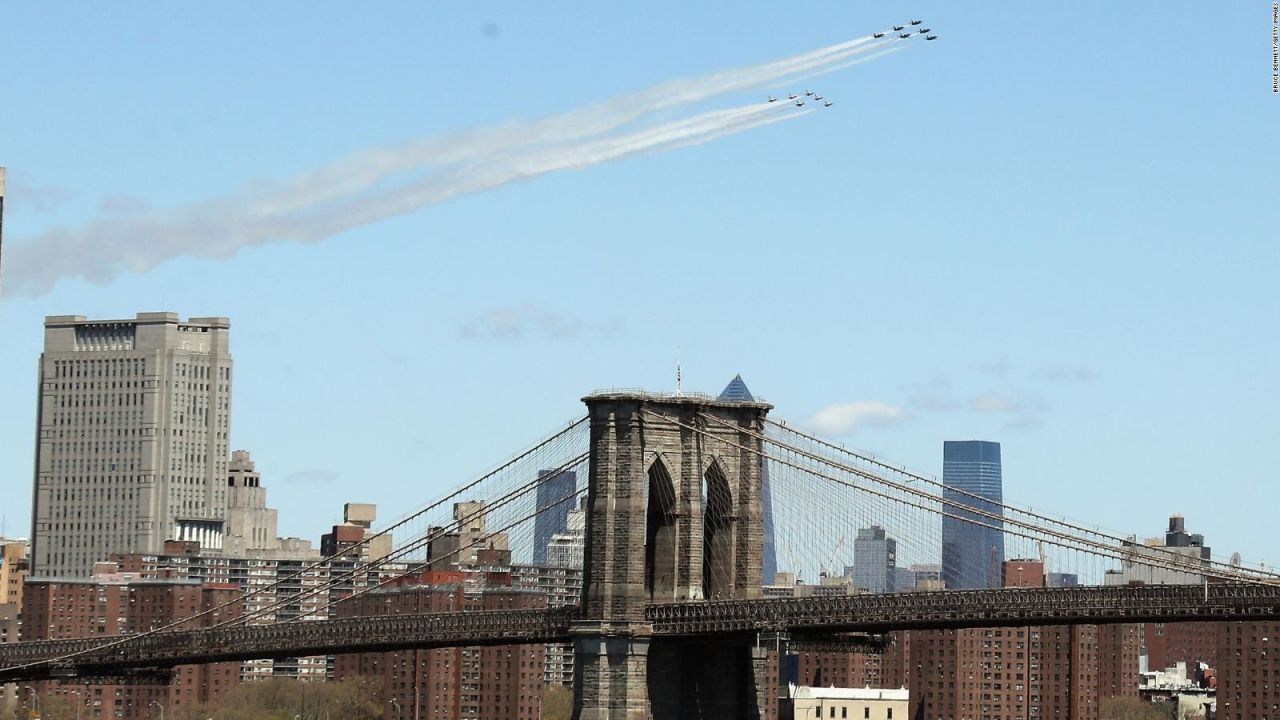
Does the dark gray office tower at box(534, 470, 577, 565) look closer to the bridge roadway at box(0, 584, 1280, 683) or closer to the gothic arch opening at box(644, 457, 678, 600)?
the gothic arch opening at box(644, 457, 678, 600)

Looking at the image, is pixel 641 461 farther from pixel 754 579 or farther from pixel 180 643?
pixel 180 643

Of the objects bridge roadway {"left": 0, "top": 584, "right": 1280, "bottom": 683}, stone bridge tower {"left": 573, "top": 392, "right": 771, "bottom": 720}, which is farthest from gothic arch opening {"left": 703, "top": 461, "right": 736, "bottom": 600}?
bridge roadway {"left": 0, "top": 584, "right": 1280, "bottom": 683}

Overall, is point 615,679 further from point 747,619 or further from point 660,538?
point 660,538

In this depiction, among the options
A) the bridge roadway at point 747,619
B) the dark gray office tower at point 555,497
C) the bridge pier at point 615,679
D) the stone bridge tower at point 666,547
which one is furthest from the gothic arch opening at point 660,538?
the dark gray office tower at point 555,497

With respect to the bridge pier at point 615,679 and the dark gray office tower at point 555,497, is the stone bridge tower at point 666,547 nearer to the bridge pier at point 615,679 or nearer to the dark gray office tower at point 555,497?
the bridge pier at point 615,679

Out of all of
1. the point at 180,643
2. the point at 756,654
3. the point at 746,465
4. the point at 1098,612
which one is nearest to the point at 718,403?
the point at 746,465

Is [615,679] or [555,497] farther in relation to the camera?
[555,497]

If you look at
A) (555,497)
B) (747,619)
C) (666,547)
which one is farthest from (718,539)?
(555,497)
